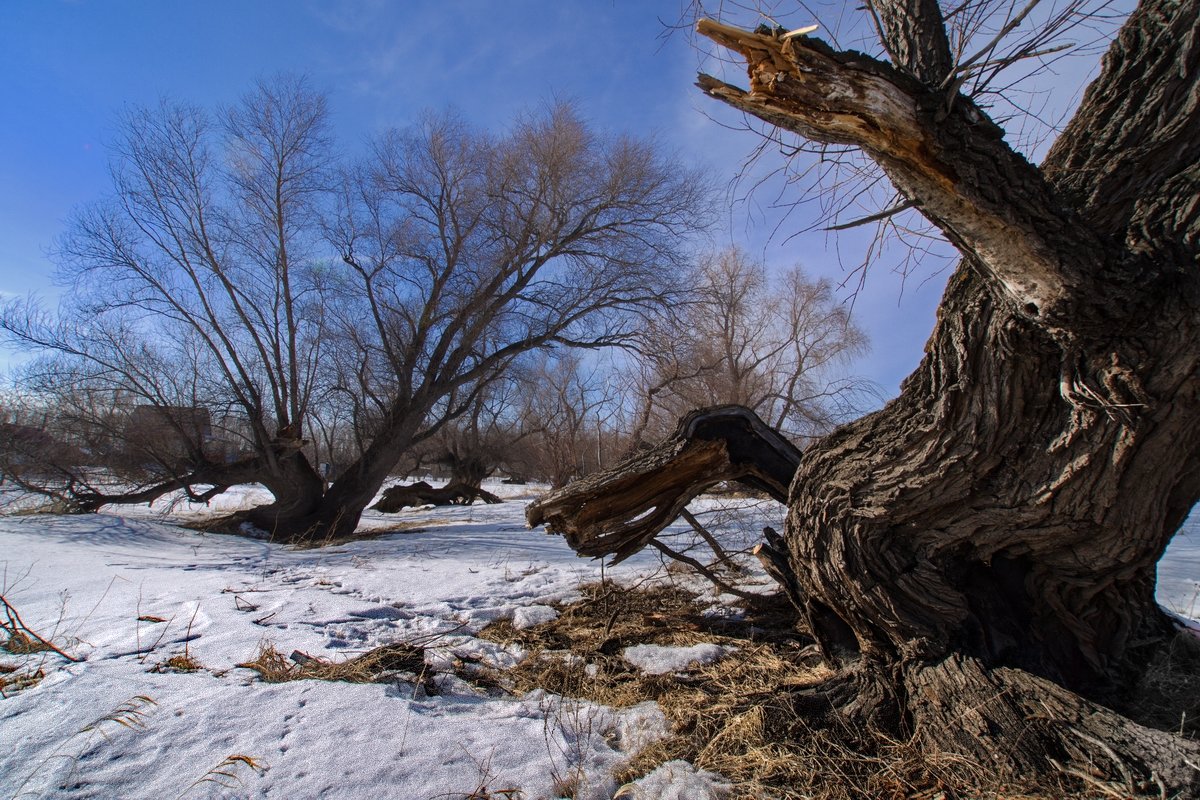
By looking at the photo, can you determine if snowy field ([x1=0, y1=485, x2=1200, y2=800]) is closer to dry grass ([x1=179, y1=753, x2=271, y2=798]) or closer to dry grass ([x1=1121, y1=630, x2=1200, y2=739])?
dry grass ([x1=179, y1=753, x2=271, y2=798])

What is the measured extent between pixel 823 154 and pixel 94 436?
42.3 ft

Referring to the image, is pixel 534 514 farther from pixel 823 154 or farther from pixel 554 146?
pixel 554 146

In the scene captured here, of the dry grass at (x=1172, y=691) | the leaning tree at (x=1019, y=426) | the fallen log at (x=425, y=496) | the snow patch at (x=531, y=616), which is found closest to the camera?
the leaning tree at (x=1019, y=426)

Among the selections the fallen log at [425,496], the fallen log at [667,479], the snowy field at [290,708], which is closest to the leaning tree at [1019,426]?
the fallen log at [667,479]

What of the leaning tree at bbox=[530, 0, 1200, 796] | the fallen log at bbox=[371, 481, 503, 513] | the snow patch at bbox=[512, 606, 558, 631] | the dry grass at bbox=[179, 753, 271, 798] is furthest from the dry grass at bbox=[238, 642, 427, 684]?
the fallen log at bbox=[371, 481, 503, 513]

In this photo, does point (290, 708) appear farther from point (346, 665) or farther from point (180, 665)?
point (180, 665)

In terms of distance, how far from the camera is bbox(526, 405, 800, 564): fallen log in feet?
11.4

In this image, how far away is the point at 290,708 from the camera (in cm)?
248

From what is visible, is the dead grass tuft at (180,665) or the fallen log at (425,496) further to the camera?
the fallen log at (425,496)

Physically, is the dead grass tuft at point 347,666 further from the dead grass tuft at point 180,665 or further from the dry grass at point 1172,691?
the dry grass at point 1172,691

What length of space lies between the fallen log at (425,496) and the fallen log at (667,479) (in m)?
13.9

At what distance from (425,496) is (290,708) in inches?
621

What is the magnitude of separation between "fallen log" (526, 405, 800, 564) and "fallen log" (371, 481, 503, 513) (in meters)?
13.9

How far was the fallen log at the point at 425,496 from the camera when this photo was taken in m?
16.6
